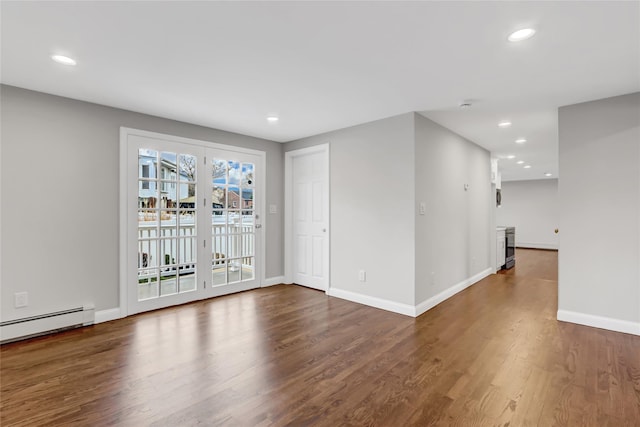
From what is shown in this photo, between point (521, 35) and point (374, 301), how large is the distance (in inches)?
120

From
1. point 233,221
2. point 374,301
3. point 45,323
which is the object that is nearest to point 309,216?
point 233,221

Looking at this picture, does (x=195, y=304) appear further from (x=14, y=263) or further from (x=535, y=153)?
(x=535, y=153)

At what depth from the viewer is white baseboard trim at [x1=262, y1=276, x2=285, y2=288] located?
5.00m

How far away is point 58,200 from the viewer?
10.3 feet

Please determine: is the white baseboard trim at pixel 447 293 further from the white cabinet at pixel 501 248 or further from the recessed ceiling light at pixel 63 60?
the recessed ceiling light at pixel 63 60

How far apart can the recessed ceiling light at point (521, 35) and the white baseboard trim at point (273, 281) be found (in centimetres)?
429

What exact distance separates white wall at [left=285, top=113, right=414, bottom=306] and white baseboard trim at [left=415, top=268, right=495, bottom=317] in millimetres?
199

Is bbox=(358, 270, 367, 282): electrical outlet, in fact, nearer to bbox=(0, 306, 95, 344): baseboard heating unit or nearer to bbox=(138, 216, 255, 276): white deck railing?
bbox=(138, 216, 255, 276): white deck railing

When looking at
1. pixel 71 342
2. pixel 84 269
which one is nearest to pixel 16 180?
pixel 84 269

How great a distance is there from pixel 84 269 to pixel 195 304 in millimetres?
1299

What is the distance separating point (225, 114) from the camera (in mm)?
3723

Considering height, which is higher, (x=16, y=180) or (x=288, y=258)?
(x=16, y=180)

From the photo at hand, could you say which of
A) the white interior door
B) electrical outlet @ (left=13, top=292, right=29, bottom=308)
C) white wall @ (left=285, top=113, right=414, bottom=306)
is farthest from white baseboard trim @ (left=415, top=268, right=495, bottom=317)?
electrical outlet @ (left=13, top=292, right=29, bottom=308)

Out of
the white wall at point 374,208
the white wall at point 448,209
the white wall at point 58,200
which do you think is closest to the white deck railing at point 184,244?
the white wall at point 58,200
